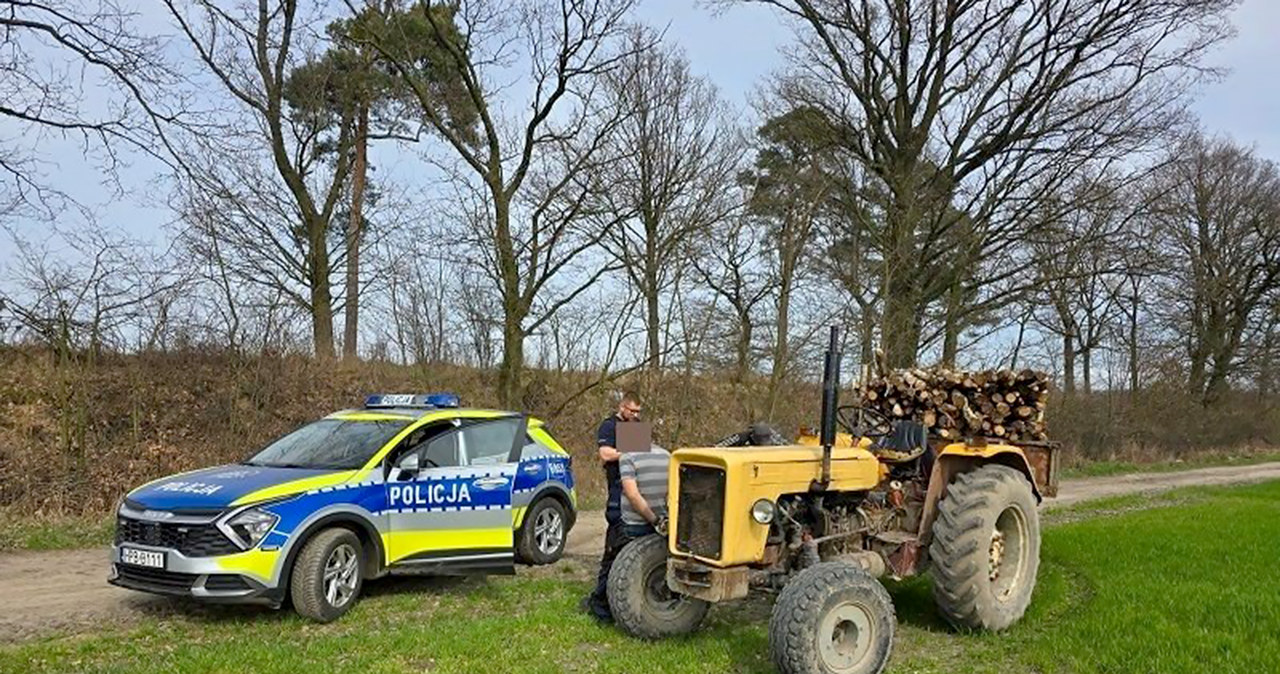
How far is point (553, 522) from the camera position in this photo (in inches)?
412

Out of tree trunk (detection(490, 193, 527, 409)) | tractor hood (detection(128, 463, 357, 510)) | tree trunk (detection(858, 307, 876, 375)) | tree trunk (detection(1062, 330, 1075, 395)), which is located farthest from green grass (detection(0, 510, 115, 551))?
tree trunk (detection(1062, 330, 1075, 395))

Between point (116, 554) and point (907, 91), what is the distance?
2128cm

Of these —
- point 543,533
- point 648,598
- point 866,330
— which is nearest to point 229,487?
point 648,598

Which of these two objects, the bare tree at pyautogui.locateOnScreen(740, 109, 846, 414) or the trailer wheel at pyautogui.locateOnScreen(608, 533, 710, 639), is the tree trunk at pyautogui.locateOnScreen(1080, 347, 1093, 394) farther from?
the trailer wheel at pyautogui.locateOnScreen(608, 533, 710, 639)

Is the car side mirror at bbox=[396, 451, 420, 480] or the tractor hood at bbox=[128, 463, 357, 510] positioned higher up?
the car side mirror at bbox=[396, 451, 420, 480]

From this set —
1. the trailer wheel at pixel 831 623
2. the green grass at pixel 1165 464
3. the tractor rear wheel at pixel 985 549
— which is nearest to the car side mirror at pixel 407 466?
the trailer wheel at pixel 831 623

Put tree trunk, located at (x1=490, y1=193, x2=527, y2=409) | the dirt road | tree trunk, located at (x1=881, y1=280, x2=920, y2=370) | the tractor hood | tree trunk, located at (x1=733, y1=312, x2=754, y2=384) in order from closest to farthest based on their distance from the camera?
the tractor hood < the dirt road < tree trunk, located at (x1=490, y1=193, x2=527, y2=409) < tree trunk, located at (x1=881, y1=280, x2=920, y2=370) < tree trunk, located at (x1=733, y1=312, x2=754, y2=384)

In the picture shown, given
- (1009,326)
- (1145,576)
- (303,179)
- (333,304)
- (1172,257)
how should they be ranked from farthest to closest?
(1009,326)
(1172,257)
(303,179)
(333,304)
(1145,576)

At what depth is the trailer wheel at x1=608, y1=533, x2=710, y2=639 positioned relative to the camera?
22.6ft

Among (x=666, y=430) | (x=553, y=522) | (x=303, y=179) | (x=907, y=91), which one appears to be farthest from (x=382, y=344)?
(x=907, y=91)

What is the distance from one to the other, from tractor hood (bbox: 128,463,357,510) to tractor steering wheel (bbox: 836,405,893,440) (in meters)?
4.17

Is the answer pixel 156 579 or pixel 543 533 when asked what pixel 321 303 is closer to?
pixel 543 533

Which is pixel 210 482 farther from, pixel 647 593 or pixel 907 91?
pixel 907 91

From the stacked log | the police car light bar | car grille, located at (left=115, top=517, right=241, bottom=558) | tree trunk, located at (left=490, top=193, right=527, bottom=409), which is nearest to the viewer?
car grille, located at (left=115, top=517, right=241, bottom=558)
